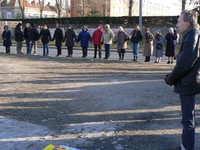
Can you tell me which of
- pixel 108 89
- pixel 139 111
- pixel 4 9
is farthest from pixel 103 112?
pixel 4 9

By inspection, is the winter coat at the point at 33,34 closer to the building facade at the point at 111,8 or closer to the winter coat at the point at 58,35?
the winter coat at the point at 58,35

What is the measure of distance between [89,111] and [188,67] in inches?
122

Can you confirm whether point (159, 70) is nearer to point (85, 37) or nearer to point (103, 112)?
point (85, 37)

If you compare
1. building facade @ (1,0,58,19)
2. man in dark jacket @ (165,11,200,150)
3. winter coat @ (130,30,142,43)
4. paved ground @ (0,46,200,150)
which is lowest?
paved ground @ (0,46,200,150)

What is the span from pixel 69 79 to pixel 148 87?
2776 mm

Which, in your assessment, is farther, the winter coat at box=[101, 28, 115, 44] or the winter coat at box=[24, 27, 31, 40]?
the winter coat at box=[24, 27, 31, 40]

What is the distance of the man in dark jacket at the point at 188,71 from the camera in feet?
13.8

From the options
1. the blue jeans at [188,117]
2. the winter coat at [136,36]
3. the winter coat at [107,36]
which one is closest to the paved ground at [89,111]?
the blue jeans at [188,117]

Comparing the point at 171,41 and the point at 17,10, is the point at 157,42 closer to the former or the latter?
the point at 171,41

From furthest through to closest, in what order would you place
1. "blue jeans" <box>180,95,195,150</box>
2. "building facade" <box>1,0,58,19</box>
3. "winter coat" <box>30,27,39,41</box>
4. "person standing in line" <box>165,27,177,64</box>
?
"building facade" <box>1,0,58,19</box>, "winter coat" <box>30,27,39,41</box>, "person standing in line" <box>165,27,177,64</box>, "blue jeans" <box>180,95,195,150</box>

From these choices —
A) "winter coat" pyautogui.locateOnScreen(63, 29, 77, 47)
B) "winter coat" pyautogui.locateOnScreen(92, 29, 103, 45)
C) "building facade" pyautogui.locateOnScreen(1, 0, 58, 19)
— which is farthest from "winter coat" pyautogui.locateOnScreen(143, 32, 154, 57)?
"building facade" pyautogui.locateOnScreen(1, 0, 58, 19)

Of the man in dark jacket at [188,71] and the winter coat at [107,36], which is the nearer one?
the man in dark jacket at [188,71]

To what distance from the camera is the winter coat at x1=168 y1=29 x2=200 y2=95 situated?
165 inches

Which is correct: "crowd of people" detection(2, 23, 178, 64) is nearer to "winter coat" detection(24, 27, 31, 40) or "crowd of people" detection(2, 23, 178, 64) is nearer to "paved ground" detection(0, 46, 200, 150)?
"winter coat" detection(24, 27, 31, 40)
